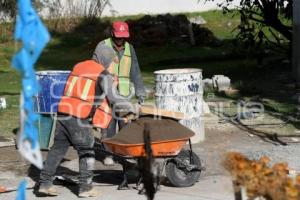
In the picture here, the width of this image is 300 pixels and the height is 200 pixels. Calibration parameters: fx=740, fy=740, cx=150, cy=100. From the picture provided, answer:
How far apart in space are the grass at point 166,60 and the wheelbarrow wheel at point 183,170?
4.27 m

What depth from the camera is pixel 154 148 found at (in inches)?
297

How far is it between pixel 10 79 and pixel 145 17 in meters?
13.0

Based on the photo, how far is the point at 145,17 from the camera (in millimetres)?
31125

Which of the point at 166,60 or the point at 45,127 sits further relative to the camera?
the point at 166,60

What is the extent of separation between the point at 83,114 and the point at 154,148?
815 millimetres

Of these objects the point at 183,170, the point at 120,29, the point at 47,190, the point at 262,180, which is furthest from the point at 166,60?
the point at 262,180

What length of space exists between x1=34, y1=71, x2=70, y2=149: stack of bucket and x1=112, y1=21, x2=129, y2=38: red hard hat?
4.68ft

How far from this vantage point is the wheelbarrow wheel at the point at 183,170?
815cm

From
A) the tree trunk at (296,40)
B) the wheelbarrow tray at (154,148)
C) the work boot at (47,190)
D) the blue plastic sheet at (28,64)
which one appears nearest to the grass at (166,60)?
the tree trunk at (296,40)

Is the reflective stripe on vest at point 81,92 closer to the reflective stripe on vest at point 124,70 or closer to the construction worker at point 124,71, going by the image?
the construction worker at point 124,71

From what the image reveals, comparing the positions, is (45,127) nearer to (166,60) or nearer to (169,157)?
(169,157)

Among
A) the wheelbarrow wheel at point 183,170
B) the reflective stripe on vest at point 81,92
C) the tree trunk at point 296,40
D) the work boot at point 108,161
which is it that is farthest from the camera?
the tree trunk at point 296,40

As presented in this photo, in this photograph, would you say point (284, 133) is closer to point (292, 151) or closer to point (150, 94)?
point (292, 151)

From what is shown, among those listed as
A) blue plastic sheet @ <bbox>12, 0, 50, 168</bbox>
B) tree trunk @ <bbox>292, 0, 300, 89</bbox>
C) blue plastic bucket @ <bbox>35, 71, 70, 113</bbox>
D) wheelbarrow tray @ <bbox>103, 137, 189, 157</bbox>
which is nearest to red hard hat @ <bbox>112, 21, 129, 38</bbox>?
blue plastic bucket @ <bbox>35, 71, 70, 113</bbox>
